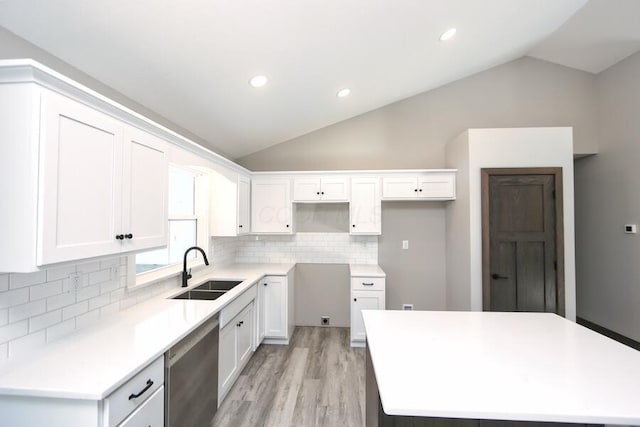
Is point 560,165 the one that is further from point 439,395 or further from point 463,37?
point 439,395

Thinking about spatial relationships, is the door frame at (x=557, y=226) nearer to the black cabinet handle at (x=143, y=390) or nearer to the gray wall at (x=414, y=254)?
the gray wall at (x=414, y=254)

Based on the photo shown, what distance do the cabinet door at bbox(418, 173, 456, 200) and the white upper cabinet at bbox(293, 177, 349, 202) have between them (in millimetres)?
939

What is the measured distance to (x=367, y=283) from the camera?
3387mm

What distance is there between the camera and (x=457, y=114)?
3.91 m

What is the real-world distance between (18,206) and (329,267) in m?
3.28

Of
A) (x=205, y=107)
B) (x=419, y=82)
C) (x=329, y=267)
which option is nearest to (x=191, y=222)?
(x=205, y=107)

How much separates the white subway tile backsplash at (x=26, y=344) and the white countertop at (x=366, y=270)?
265cm

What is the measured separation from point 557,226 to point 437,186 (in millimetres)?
1249

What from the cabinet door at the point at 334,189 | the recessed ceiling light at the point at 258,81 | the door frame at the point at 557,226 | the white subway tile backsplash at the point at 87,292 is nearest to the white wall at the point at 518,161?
the door frame at the point at 557,226

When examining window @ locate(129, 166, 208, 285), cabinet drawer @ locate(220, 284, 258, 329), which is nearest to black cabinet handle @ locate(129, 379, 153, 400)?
cabinet drawer @ locate(220, 284, 258, 329)

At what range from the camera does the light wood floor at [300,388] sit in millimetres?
2195

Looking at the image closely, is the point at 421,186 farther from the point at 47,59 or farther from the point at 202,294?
the point at 47,59

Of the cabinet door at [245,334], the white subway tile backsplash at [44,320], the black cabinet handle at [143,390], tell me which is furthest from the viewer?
the cabinet door at [245,334]

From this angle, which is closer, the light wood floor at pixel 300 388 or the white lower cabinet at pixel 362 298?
the light wood floor at pixel 300 388
